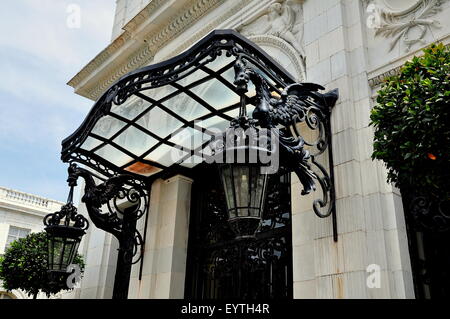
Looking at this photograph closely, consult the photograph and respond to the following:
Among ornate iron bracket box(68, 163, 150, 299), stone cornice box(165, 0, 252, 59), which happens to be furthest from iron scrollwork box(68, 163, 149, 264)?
stone cornice box(165, 0, 252, 59)

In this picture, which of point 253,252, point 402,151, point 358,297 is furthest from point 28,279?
point 402,151

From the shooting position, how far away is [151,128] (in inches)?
259

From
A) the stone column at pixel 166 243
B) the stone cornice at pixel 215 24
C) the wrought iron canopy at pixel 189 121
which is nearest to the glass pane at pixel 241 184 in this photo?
the wrought iron canopy at pixel 189 121

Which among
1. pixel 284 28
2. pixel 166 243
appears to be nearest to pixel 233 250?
pixel 166 243

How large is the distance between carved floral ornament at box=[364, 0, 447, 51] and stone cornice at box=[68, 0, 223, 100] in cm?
332

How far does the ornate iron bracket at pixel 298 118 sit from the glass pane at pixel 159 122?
1.92 metres

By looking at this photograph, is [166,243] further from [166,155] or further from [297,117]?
[297,117]

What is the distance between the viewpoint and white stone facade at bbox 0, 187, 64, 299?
77.3 feet

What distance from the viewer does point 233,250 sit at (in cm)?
628

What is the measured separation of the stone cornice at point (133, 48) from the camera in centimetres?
816

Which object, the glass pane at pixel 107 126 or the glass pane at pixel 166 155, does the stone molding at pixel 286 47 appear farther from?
the glass pane at pixel 107 126

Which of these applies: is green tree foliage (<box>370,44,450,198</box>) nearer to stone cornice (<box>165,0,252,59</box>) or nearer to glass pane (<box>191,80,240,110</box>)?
glass pane (<box>191,80,240,110</box>)

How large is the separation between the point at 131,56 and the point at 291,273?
652cm

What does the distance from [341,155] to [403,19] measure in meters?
1.83
